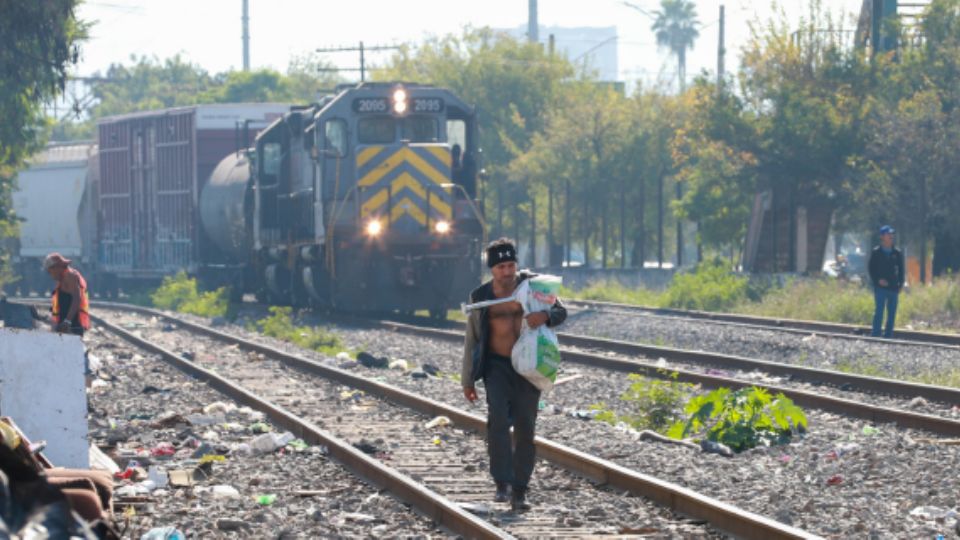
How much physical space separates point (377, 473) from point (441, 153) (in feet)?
52.4

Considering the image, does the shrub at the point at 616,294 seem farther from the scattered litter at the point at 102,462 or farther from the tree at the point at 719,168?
the scattered litter at the point at 102,462

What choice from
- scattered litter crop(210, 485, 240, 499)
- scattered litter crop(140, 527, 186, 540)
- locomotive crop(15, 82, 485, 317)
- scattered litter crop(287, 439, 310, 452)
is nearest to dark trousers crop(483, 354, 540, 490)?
scattered litter crop(210, 485, 240, 499)

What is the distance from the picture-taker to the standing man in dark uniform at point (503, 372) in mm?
8211

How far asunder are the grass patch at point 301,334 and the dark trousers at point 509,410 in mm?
11453

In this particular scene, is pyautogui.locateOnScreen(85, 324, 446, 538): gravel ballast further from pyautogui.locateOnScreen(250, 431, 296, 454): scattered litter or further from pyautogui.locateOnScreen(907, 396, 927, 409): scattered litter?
pyautogui.locateOnScreen(907, 396, 927, 409): scattered litter

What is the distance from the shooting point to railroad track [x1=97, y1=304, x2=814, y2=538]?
7.54 meters

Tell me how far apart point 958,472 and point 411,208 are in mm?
16901

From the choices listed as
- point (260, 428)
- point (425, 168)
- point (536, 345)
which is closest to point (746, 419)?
point (536, 345)

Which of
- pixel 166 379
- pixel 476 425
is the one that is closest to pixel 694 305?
pixel 166 379

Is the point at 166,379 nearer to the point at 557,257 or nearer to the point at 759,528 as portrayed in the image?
the point at 759,528

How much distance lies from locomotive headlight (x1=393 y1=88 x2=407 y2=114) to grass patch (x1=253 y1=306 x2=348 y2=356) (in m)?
3.97

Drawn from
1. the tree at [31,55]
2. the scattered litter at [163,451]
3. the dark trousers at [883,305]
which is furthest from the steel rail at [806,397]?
the tree at [31,55]

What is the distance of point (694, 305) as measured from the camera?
30.2 metres

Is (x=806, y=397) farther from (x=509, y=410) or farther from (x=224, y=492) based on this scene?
(x=224, y=492)
